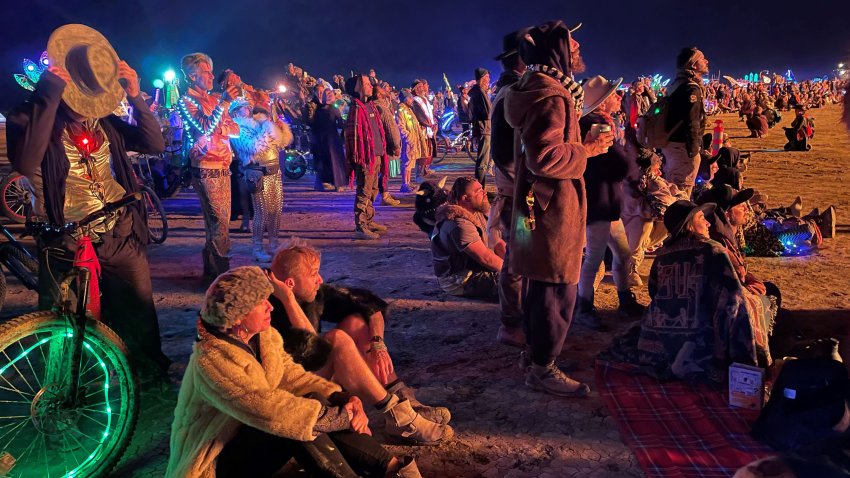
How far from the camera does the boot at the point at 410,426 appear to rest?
130 inches

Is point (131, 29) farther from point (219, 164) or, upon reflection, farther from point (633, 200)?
point (633, 200)

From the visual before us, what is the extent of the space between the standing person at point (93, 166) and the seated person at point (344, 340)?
41.2 inches

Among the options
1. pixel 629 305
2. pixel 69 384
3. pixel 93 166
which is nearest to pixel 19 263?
pixel 93 166

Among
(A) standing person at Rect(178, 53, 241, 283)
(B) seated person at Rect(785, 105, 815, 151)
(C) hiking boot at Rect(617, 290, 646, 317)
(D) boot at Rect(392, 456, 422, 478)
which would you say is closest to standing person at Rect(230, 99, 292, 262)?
(A) standing person at Rect(178, 53, 241, 283)

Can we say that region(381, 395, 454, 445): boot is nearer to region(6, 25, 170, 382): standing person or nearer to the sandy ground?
the sandy ground

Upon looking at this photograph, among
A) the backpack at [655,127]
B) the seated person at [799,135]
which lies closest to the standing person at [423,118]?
the backpack at [655,127]

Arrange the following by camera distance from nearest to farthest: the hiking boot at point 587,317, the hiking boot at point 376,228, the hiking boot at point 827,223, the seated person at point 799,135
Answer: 1. the hiking boot at point 587,317
2. the hiking boot at point 827,223
3. the hiking boot at point 376,228
4. the seated person at point 799,135

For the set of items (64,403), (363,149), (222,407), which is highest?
(363,149)

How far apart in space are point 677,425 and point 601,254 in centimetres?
172

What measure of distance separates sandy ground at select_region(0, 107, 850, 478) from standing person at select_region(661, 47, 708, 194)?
3.85 feet

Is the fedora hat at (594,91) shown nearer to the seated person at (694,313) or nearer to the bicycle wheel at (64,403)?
the seated person at (694,313)

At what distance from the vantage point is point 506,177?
15.7 feet

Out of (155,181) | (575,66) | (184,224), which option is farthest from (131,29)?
(575,66)

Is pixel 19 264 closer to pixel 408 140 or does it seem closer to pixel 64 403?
pixel 64 403
